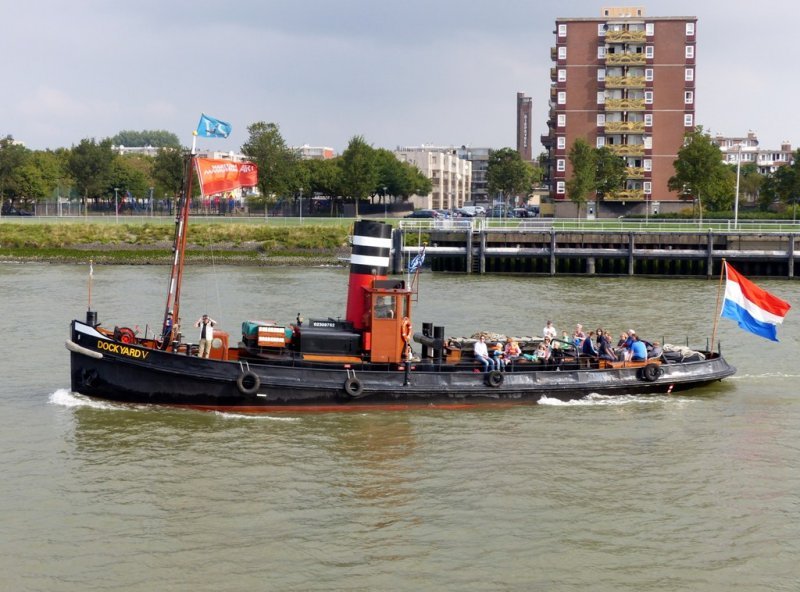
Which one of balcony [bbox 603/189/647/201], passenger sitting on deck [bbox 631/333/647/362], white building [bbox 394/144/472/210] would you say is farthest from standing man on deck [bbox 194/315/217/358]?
white building [bbox 394/144/472/210]

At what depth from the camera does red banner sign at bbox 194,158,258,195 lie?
23719 millimetres

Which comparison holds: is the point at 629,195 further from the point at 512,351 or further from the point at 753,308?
the point at 512,351

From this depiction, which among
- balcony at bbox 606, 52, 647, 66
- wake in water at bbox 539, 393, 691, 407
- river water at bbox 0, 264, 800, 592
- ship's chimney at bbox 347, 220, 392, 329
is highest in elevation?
balcony at bbox 606, 52, 647, 66

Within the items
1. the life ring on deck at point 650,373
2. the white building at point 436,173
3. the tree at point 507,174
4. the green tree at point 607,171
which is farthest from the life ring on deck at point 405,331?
the white building at point 436,173

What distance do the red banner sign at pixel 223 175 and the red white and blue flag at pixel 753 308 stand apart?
511 inches

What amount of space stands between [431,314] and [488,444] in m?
22.0

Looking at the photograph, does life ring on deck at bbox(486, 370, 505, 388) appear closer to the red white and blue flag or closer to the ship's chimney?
the ship's chimney

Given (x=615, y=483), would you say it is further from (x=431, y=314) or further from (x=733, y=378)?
(x=431, y=314)

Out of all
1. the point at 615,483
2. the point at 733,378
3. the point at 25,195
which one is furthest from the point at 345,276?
the point at 25,195

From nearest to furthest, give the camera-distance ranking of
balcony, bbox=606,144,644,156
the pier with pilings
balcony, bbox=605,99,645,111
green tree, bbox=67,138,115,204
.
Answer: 1. the pier with pilings
2. balcony, bbox=605,99,645,111
3. balcony, bbox=606,144,644,156
4. green tree, bbox=67,138,115,204

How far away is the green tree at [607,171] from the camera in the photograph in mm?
94706

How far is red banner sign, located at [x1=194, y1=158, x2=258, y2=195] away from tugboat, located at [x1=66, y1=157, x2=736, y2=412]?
1.11m

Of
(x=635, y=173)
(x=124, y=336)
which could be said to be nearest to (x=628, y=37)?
(x=635, y=173)

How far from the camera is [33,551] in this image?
16094 millimetres
